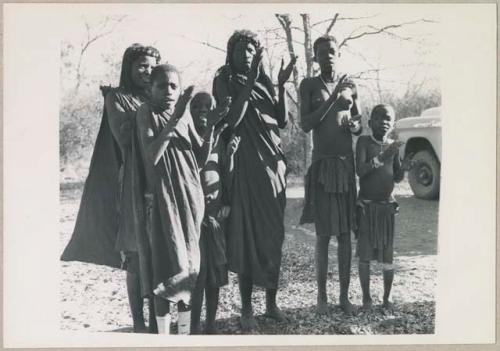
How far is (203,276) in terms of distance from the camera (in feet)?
16.0

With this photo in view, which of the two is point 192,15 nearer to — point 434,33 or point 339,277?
point 434,33

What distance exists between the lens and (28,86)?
520 cm

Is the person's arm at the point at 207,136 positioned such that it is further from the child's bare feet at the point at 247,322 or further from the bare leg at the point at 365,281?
the bare leg at the point at 365,281

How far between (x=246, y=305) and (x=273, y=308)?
226mm

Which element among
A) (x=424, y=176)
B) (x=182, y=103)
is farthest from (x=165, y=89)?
(x=424, y=176)

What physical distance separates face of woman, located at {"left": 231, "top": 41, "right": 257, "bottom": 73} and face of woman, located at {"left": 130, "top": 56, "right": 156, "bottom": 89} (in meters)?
0.63

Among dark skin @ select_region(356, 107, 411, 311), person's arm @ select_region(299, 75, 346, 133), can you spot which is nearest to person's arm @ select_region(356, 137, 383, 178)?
dark skin @ select_region(356, 107, 411, 311)

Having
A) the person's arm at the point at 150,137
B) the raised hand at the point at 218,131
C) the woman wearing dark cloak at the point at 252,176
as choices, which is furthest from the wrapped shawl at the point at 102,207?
the woman wearing dark cloak at the point at 252,176

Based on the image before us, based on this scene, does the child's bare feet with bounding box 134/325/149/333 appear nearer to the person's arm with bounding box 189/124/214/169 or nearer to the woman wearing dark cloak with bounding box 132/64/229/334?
the woman wearing dark cloak with bounding box 132/64/229/334

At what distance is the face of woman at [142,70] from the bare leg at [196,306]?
1.51 m

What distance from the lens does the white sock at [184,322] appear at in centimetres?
478

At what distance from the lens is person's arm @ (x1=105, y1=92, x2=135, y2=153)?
4773 millimetres

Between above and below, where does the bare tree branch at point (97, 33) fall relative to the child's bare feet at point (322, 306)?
above

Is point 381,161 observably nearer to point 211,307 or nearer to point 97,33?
point 211,307
